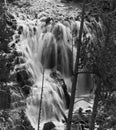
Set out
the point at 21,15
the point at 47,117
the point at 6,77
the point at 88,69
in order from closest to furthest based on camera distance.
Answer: the point at 88,69 < the point at 6,77 < the point at 47,117 < the point at 21,15

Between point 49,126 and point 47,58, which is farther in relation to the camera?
point 47,58

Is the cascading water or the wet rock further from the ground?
the cascading water

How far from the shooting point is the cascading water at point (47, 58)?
18.8 meters

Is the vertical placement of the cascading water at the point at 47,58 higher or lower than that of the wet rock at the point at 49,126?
higher

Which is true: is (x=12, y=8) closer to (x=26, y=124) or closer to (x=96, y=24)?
(x=96, y=24)

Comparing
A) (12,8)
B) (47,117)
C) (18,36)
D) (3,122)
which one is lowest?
(47,117)

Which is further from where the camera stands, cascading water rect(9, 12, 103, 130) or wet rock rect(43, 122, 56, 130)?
cascading water rect(9, 12, 103, 130)

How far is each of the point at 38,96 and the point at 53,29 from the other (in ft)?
19.6

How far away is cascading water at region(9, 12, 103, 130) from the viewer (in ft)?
61.8

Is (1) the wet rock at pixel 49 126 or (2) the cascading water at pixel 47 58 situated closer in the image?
(1) the wet rock at pixel 49 126

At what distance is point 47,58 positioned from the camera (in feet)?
71.4

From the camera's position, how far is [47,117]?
60.3 ft

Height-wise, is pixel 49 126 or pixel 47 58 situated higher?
pixel 47 58

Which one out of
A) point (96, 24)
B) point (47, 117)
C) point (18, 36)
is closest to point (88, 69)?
point (47, 117)
